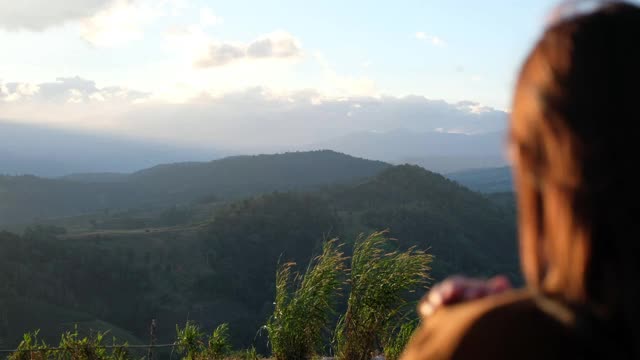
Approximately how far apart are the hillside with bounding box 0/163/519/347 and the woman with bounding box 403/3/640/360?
129 ft

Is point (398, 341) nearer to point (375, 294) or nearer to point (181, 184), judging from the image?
point (375, 294)

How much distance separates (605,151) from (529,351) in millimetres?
318

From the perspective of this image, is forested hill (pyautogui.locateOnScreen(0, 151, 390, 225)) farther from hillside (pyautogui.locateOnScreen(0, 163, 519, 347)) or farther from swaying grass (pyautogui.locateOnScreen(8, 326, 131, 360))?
swaying grass (pyautogui.locateOnScreen(8, 326, 131, 360))

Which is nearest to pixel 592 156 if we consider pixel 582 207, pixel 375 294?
pixel 582 207

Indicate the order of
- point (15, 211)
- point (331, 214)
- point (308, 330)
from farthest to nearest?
point (15, 211), point (331, 214), point (308, 330)

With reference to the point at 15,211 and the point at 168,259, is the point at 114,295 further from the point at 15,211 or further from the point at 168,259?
the point at 15,211

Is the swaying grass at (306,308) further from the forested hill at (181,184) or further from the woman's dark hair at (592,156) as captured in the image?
the forested hill at (181,184)

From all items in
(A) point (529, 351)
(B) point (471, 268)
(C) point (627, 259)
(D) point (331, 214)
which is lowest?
(B) point (471, 268)

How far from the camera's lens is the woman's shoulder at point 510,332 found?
1012 mm

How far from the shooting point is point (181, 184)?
13750 centimetres

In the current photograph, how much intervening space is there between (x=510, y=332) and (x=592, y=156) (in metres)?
0.29

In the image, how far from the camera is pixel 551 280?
108 cm

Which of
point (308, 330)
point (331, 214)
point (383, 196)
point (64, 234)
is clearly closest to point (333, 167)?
point (383, 196)

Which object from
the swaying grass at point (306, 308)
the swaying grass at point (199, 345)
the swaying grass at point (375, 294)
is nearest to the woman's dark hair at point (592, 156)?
the swaying grass at point (375, 294)
